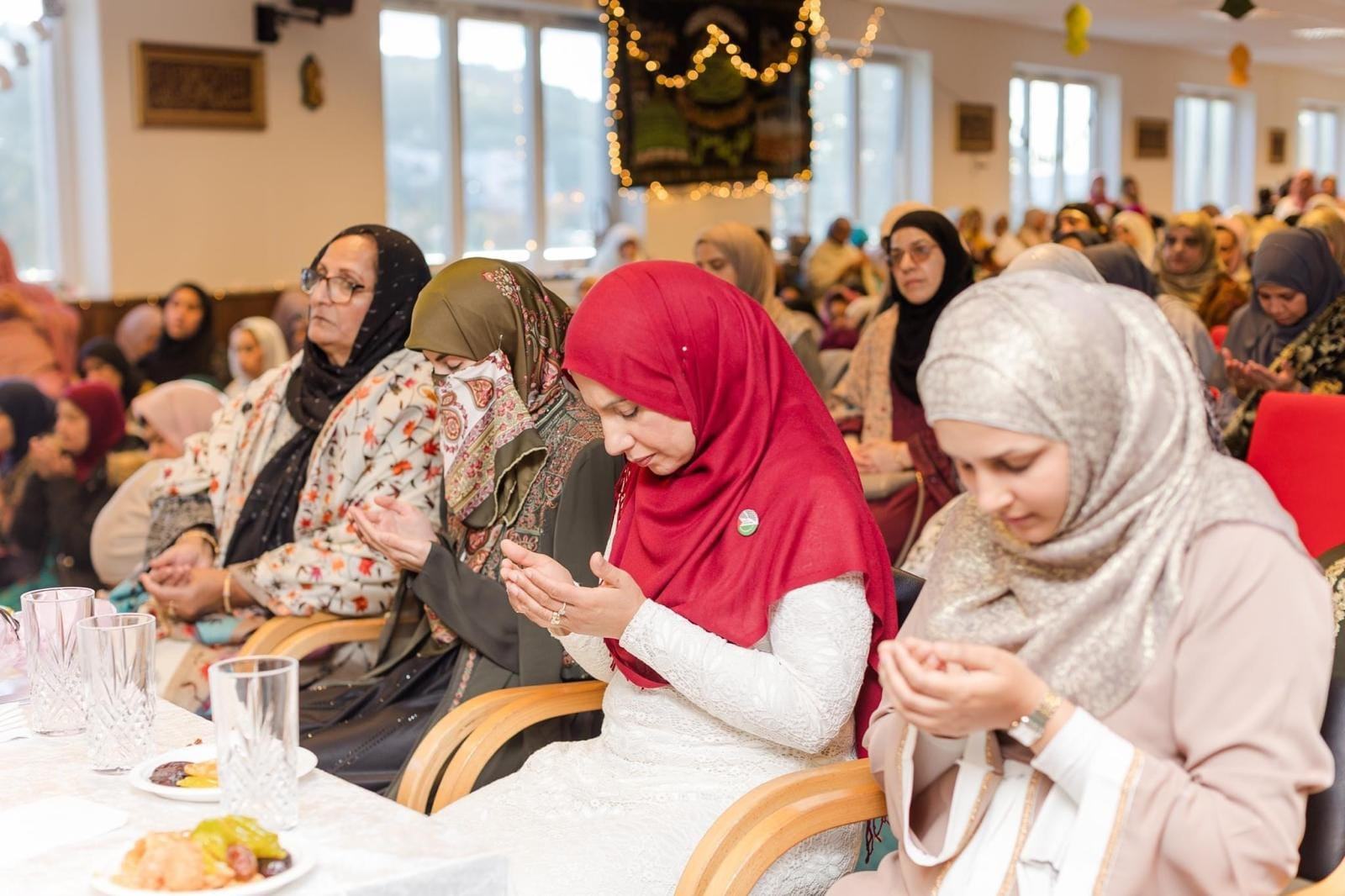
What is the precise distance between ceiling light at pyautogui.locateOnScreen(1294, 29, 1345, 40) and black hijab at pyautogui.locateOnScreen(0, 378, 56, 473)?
1383 centimetres

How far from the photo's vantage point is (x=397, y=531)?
8.29ft

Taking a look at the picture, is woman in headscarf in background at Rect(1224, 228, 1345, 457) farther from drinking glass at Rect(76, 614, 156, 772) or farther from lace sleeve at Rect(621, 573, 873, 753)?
drinking glass at Rect(76, 614, 156, 772)

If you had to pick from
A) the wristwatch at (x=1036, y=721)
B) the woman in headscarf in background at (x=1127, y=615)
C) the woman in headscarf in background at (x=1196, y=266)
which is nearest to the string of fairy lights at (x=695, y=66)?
the woman in headscarf in background at (x=1196, y=266)

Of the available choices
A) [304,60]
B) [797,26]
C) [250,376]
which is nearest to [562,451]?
[250,376]

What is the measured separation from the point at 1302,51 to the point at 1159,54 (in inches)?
77.0

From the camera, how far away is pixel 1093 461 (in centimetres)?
141

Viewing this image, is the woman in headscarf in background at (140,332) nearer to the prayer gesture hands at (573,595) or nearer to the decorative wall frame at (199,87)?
the decorative wall frame at (199,87)

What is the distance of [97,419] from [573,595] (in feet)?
10.2

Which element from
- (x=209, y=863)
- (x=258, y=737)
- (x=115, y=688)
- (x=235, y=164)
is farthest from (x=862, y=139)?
(x=209, y=863)

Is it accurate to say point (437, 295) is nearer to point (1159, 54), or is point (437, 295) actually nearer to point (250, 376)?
point (250, 376)

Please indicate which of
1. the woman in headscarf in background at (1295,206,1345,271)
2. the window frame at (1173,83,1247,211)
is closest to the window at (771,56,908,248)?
the window frame at (1173,83,1247,211)

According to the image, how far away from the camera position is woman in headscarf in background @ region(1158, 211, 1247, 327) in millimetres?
6367

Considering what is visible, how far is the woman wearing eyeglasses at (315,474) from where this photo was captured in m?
2.80

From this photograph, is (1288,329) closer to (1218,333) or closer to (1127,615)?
(1218,333)
